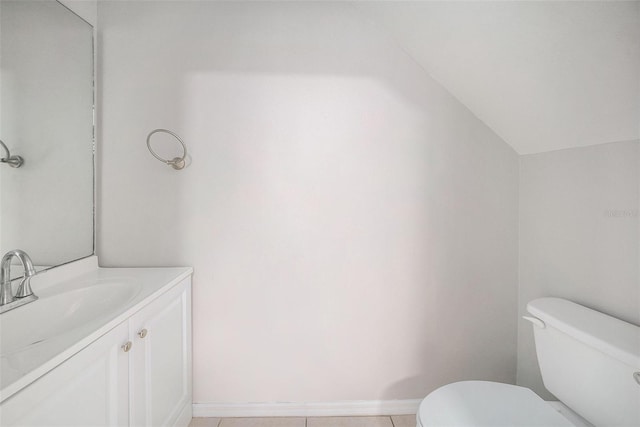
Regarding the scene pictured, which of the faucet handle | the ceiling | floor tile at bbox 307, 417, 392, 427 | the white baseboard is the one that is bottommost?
floor tile at bbox 307, 417, 392, 427

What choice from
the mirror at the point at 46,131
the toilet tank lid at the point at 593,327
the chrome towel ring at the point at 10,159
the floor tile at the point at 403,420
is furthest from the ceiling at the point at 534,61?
the chrome towel ring at the point at 10,159

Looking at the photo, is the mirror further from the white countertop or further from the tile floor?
the tile floor

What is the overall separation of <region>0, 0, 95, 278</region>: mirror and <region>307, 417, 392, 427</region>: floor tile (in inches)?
55.0

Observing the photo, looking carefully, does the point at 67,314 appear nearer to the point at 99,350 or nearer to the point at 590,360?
the point at 99,350

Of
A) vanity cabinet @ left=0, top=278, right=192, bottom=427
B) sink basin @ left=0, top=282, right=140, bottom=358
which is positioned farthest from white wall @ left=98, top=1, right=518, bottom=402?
sink basin @ left=0, top=282, right=140, bottom=358

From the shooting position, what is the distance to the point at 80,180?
144 cm

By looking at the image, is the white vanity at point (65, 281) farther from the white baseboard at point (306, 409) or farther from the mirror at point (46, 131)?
the white baseboard at point (306, 409)

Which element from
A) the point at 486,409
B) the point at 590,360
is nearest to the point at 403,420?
the point at 486,409

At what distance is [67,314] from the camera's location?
117 cm

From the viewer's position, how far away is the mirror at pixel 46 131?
110 centimetres

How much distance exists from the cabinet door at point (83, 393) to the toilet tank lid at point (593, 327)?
1.51 meters

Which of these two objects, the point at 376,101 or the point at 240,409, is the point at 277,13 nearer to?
the point at 376,101

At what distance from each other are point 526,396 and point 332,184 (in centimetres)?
114

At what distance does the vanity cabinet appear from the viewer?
73 cm
